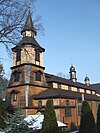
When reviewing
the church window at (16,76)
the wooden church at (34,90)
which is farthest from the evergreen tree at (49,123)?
the church window at (16,76)

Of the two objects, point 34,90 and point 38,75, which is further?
point 38,75

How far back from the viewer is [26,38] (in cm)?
3800

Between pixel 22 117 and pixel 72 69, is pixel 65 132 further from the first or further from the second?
pixel 72 69

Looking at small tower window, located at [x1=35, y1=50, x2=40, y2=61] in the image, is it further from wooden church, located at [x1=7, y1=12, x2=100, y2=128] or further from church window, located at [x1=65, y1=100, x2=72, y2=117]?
church window, located at [x1=65, y1=100, x2=72, y2=117]

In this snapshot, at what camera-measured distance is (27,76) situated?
34.7m

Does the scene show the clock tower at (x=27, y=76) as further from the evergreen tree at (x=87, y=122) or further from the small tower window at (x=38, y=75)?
the evergreen tree at (x=87, y=122)

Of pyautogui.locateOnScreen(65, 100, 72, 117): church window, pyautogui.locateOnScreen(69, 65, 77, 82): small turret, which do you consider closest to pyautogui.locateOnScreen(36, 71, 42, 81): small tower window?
pyautogui.locateOnScreen(65, 100, 72, 117): church window

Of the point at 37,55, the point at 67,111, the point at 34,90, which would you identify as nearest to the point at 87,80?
the point at 37,55

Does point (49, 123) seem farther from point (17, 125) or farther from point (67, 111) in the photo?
point (67, 111)

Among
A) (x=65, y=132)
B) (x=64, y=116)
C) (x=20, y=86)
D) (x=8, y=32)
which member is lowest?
(x=65, y=132)

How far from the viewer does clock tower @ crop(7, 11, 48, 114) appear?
33.6 meters

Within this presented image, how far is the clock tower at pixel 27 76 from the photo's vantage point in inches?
1323

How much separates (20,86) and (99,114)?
48.3ft

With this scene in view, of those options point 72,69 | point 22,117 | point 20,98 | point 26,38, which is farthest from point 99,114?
point 72,69
